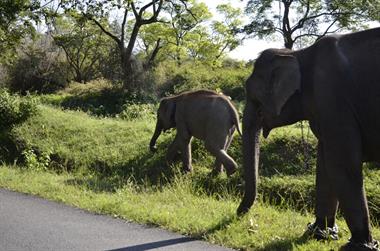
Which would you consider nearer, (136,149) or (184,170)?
(184,170)

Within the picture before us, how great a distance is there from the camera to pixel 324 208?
6262 millimetres

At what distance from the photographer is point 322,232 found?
241 inches

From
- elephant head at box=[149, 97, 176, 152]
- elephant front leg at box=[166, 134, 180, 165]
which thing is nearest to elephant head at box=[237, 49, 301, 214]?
elephant front leg at box=[166, 134, 180, 165]

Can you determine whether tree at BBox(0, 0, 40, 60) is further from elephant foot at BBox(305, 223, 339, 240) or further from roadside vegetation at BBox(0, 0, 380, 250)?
elephant foot at BBox(305, 223, 339, 240)

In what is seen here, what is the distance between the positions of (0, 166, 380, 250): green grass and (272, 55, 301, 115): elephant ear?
4.84ft

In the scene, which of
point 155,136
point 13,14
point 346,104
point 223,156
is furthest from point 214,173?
point 13,14

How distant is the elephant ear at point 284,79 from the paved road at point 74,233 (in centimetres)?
179

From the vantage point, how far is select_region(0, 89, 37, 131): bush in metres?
17.8

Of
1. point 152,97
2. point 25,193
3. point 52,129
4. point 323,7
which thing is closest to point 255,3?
point 323,7

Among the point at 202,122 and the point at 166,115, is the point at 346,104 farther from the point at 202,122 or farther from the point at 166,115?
the point at 166,115

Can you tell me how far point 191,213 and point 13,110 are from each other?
12.2 meters

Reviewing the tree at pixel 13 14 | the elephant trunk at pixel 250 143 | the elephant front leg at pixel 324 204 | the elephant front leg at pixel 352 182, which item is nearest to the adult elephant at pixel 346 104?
the elephant front leg at pixel 352 182

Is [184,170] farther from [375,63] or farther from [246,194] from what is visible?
[375,63]

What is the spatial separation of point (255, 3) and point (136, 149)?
90.9ft
